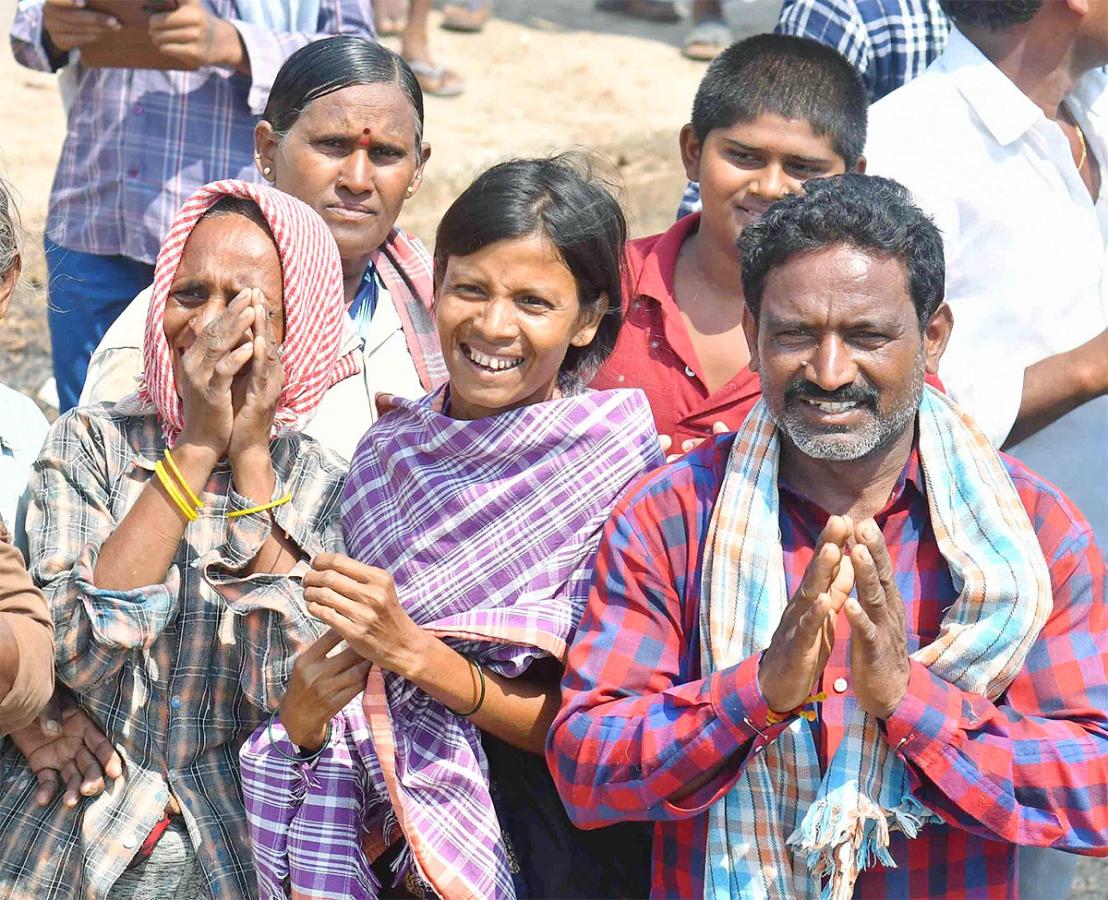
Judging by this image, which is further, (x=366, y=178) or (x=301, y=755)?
(x=366, y=178)

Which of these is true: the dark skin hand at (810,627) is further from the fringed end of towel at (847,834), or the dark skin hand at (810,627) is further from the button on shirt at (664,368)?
the button on shirt at (664,368)

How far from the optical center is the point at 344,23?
4.73m

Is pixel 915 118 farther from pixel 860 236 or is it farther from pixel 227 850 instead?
pixel 227 850

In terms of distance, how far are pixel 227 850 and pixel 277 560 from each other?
526 millimetres

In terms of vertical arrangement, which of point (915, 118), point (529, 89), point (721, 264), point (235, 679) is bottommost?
point (529, 89)

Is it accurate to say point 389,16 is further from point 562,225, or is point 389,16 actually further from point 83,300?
point 562,225

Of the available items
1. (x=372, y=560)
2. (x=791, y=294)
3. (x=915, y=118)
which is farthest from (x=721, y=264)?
(x=372, y=560)

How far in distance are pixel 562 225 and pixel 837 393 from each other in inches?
26.4

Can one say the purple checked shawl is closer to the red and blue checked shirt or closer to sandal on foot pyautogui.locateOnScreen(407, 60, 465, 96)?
the red and blue checked shirt

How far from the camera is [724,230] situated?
3570 millimetres

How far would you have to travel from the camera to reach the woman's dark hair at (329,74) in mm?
3678

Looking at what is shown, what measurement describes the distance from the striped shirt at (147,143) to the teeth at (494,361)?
1.82 meters

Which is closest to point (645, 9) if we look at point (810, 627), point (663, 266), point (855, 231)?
point (663, 266)

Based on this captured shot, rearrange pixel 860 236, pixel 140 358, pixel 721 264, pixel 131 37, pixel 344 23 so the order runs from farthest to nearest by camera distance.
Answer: pixel 344 23, pixel 131 37, pixel 721 264, pixel 140 358, pixel 860 236
